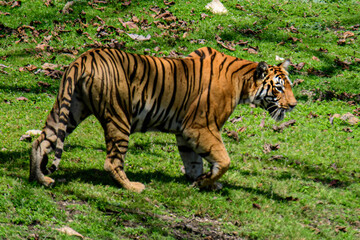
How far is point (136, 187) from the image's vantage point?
6.75 meters

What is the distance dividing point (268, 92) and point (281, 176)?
164 centimetres

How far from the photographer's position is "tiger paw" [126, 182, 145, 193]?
22.0 feet

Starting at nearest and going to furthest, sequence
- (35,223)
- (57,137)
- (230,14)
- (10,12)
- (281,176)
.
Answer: (35,223), (57,137), (281,176), (10,12), (230,14)

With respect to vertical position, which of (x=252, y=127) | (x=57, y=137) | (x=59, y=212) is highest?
(x=57, y=137)

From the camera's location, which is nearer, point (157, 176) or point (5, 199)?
point (5, 199)

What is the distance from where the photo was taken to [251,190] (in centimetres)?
757

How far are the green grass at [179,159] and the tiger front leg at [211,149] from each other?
36cm

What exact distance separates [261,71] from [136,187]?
246 centimetres

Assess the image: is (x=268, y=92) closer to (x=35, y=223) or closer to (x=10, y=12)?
(x=35, y=223)

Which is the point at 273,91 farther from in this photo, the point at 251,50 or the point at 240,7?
the point at 240,7

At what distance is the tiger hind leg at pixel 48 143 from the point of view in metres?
6.03

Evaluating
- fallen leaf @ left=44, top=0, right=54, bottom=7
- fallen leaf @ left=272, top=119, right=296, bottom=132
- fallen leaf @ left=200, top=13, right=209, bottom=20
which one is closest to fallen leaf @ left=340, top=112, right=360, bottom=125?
fallen leaf @ left=272, top=119, right=296, bottom=132

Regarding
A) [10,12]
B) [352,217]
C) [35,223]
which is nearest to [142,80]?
[35,223]


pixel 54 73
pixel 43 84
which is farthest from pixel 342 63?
pixel 43 84
